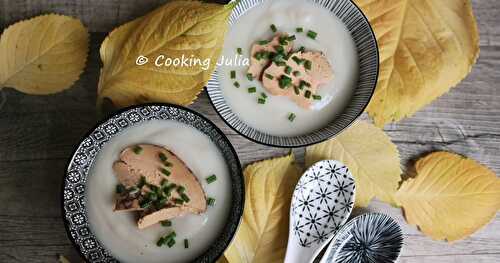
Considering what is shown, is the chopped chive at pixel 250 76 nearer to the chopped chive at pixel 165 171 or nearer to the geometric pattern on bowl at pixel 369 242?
the chopped chive at pixel 165 171

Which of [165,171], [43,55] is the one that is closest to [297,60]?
[165,171]

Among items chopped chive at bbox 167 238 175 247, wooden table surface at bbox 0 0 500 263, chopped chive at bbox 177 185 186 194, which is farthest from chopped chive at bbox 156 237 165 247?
wooden table surface at bbox 0 0 500 263

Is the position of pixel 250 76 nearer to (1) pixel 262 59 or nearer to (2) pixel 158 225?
(1) pixel 262 59

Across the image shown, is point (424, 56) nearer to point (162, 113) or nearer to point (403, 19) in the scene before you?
point (403, 19)

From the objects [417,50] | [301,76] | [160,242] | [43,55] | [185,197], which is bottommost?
[160,242]

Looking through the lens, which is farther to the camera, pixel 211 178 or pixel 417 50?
pixel 417 50

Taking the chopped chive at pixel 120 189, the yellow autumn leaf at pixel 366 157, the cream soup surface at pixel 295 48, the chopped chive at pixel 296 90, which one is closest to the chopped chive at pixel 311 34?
the cream soup surface at pixel 295 48

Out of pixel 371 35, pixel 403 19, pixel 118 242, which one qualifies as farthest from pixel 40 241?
pixel 403 19
